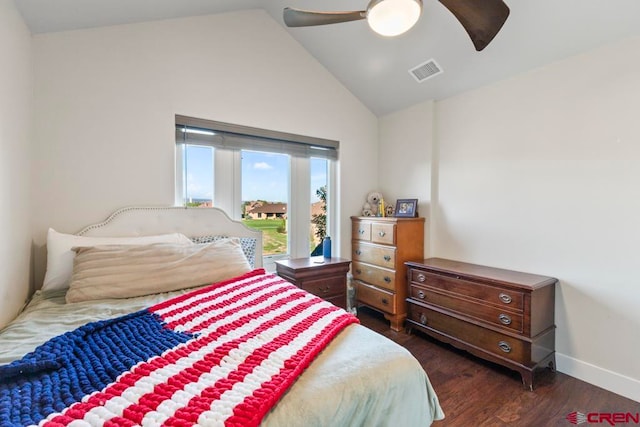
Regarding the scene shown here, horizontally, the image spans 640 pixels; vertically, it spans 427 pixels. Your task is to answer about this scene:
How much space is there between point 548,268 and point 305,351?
2.13m

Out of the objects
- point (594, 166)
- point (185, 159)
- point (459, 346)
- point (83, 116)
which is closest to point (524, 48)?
point (594, 166)

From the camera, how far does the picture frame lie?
2892 millimetres

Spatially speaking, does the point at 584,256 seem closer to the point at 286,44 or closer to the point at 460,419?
the point at 460,419

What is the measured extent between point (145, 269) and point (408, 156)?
2554 millimetres

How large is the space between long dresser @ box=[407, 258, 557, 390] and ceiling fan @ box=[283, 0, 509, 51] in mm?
1570

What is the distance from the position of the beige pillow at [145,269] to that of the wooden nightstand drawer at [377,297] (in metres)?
1.53

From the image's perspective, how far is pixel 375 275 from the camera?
9.57 ft

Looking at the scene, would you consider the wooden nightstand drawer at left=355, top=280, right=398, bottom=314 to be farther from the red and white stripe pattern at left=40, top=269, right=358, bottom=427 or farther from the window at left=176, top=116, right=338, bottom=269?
the red and white stripe pattern at left=40, top=269, right=358, bottom=427

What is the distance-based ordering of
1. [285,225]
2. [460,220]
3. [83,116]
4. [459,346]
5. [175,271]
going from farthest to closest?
[285,225]
[460,220]
[459,346]
[83,116]
[175,271]

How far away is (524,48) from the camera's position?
6.81 feet

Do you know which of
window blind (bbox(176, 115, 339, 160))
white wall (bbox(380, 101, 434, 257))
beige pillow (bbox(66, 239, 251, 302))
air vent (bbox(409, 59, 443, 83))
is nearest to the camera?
beige pillow (bbox(66, 239, 251, 302))

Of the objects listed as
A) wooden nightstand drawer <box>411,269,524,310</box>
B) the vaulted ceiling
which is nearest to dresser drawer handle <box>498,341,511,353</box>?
wooden nightstand drawer <box>411,269,524,310</box>

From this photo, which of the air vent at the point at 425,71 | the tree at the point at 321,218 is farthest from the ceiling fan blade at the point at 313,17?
the tree at the point at 321,218

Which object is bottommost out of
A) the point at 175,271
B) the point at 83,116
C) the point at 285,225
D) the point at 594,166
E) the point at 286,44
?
the point at 175,271
